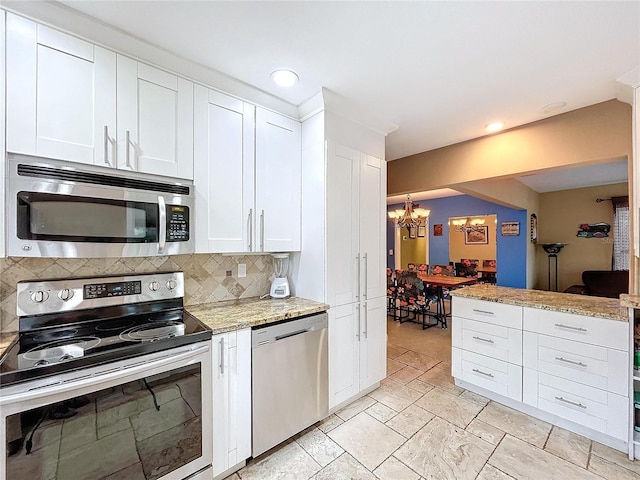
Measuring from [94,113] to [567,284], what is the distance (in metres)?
8.47

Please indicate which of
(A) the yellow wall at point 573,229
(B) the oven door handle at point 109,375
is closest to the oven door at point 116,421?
(B) the oven door handle at point 109,375

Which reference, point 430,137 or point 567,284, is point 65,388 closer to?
point 430,137

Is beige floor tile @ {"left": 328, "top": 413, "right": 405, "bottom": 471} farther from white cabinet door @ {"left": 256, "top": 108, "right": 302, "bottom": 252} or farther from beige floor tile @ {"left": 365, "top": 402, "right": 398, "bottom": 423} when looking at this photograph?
white cabinet door @ {"left": 256, "top": 108, "right": 302, "bottom": 252}

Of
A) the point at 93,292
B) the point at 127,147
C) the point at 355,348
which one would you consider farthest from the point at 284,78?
the point at 355,348

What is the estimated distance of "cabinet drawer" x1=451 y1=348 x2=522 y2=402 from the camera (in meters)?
2.29

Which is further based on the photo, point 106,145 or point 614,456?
point 614,456

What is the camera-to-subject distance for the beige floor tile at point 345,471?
5.39 feet

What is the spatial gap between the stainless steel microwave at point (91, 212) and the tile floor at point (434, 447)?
152 centimetres

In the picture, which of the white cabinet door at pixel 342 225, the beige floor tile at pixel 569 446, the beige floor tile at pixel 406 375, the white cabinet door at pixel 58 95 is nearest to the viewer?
the white cabinet door at pixel 58 95

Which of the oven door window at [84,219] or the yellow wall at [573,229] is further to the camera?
the yellow wall at [573,229]

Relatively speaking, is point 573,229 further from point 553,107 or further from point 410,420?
point 410,420

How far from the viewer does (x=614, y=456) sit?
1.80m

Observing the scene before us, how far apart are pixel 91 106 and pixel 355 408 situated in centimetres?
277

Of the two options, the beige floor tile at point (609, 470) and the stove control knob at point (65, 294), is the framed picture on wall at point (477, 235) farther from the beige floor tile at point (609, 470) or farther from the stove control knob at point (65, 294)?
the stove control knob at point (65, 294)
